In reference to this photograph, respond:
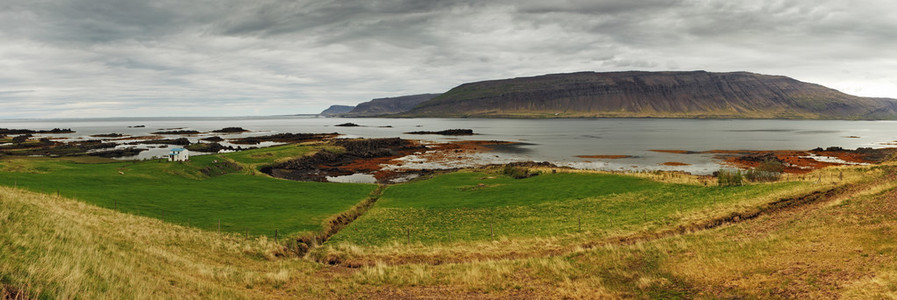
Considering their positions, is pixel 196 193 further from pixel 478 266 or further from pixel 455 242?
pixel 478 266

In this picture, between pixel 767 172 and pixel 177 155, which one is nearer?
pixel 767 172

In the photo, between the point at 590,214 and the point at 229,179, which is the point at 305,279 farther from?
the point at 229,179

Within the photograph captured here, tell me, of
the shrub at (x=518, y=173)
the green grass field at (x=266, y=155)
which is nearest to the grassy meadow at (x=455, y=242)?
the shrub at (x=518, y=173)

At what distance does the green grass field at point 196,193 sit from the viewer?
34.3m

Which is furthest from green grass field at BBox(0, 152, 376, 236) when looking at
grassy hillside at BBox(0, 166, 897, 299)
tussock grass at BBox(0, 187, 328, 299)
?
grassy hillside at BBox(0, 166, 897, 299)

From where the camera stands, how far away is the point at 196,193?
147 ft

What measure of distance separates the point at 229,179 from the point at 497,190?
37.9m

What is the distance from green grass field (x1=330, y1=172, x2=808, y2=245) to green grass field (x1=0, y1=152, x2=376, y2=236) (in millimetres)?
5317

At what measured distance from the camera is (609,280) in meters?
19.5

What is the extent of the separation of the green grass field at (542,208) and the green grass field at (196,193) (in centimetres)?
532

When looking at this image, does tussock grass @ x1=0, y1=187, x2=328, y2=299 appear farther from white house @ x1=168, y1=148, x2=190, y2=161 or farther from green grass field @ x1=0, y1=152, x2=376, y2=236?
white house @ x1=168, y1=148, x2=190, y2=161

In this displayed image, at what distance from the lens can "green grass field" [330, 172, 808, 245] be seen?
3244 centimetres

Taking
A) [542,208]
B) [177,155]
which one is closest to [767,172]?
[542,208]

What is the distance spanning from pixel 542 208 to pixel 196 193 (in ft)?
122
